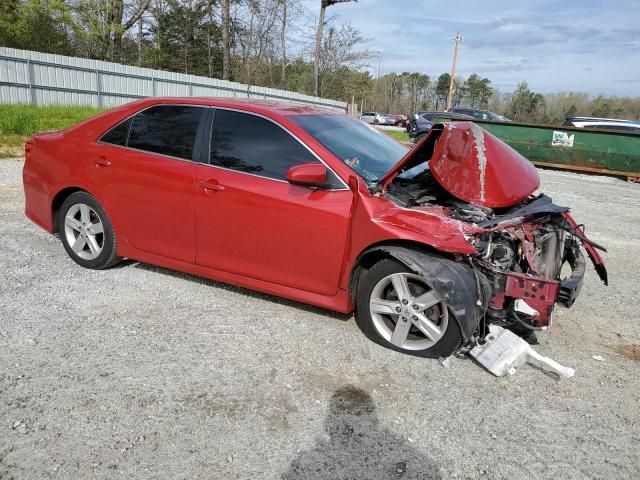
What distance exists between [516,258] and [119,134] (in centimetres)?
339

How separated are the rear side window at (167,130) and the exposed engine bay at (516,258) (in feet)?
5.47

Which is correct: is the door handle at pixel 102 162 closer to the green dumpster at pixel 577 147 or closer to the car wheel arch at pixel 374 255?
the car wheel arch at pixel 374 255

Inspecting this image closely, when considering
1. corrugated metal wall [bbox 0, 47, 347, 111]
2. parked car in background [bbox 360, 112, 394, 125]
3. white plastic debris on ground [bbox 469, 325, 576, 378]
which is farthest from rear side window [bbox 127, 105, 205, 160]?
parked car in background [bbox 360, 112, 394, 125]

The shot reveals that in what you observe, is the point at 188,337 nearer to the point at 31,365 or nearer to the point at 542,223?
the point at 31,365

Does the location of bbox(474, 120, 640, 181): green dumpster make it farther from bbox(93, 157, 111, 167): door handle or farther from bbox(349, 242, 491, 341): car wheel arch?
bbox(93, 157, 111, 167): door handle

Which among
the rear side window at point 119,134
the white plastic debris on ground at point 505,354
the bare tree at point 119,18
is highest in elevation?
the bare tree at point 119,18

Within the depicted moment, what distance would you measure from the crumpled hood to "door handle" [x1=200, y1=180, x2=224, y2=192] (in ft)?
4.01

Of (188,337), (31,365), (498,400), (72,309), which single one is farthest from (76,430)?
(498,400)

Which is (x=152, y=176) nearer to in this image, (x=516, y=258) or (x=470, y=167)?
(x=470, y=167)

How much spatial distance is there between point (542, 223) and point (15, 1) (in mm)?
32023

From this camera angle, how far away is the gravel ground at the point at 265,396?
95.5 inches

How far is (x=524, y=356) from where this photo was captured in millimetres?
3322

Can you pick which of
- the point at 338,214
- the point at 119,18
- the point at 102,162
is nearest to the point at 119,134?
the point at 102,162

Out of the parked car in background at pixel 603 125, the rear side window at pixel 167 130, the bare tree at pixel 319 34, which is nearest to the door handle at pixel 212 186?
the rear side window at pixel 167 130
